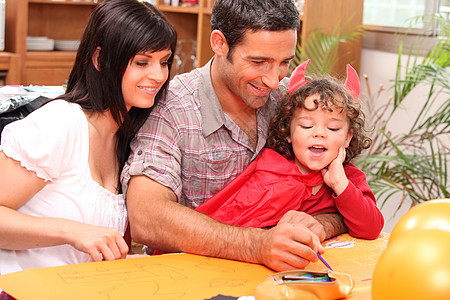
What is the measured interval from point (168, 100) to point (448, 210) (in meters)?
1.03

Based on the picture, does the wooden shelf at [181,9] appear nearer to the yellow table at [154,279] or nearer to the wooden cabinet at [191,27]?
the wooden cabinet at [191,27]

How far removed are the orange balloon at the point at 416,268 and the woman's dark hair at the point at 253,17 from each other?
1.02 m

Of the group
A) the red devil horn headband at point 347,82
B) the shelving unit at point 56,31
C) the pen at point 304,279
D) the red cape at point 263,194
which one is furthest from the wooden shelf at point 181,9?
the pen at point 304,279

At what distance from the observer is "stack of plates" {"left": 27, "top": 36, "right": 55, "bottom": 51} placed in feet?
15.5

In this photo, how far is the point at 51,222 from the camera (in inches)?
59.6

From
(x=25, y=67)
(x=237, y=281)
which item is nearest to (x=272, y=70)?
(x=237, y=281)

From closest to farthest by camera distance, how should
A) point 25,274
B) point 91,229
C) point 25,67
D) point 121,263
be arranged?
point 25,274, point 121,263, point 91,229, point 25,67

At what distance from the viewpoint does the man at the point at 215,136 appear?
1.59 metres

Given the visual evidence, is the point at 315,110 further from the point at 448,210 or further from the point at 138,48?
the point at 448,210

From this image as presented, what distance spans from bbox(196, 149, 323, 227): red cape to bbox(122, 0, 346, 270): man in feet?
0.25

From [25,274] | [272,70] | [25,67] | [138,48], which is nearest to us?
[25,274]

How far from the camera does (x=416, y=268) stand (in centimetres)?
88

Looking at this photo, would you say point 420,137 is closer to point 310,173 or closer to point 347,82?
point 347,82

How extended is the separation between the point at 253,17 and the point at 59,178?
2.44ft
